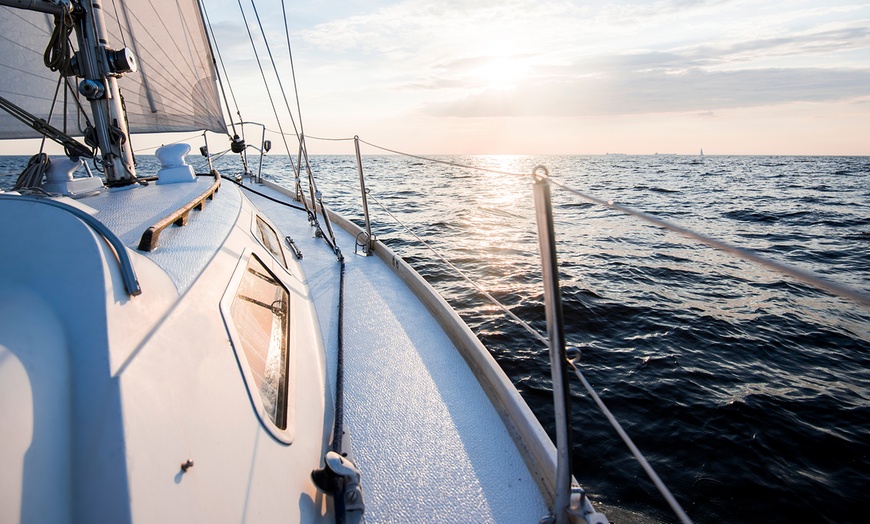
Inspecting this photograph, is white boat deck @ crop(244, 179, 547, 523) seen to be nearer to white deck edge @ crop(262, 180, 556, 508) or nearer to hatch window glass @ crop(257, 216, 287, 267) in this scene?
white deck edge @ crop(262, 180, 556, 508)

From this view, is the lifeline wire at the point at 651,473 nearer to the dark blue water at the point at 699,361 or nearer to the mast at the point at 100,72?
the dark blue water at the point at 699,361

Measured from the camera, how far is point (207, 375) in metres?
1.34

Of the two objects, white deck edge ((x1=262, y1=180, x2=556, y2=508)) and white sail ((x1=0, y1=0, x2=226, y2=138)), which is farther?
white sail ((x1=0, y1=0, x2=226, y2=138))

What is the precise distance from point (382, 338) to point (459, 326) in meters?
0.57

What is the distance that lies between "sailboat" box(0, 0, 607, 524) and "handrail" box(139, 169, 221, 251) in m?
0.01

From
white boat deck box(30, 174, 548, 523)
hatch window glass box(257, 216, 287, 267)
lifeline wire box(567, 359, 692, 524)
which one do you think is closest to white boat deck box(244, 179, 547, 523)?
white boat deck box(30, 174, 548, 523)

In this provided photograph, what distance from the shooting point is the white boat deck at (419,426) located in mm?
1844

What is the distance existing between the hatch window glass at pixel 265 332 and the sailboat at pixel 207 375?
1cm

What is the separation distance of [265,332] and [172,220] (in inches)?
25.9

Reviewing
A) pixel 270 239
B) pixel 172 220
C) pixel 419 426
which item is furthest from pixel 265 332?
pixel 270 239

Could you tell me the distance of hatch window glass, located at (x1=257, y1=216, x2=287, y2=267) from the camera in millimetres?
3450

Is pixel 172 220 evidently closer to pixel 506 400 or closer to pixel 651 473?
pixel 506 400

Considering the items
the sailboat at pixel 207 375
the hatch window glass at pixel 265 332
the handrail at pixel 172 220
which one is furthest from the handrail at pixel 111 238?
the hatch window glass at pixel 265 332

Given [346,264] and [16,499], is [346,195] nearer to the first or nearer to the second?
[346,264]
